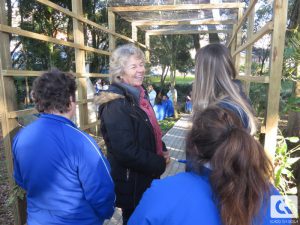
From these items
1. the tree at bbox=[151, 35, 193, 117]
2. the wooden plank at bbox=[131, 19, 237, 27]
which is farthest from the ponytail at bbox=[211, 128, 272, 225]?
the tree at bbox=[151, 35, 193, 117]

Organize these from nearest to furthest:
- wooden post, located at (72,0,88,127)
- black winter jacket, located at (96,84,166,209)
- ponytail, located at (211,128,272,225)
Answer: ponytail, located at (211,128,272,225) < black winter jacket, located at (96,84,166,209) < wooden post, located at (72,0,88,127)

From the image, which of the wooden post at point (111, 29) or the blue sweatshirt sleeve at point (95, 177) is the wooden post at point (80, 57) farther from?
the blue sweatshirt sleeve at point (95, 177)

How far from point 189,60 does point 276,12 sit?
17905 millimetres

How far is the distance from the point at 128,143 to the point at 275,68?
1.16 m

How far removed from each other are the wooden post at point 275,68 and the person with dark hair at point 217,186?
4.04 ft

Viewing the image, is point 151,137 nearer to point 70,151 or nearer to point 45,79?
point 70,151

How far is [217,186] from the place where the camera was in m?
0.97

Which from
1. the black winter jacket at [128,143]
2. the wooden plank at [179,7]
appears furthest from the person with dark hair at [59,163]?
the wooden plank at [179,7]

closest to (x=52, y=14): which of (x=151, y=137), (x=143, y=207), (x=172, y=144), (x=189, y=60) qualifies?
(x=172, y=144)

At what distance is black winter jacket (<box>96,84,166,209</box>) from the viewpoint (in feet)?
6.12

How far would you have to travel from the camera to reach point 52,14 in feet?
28.8

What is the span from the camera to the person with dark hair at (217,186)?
959mm

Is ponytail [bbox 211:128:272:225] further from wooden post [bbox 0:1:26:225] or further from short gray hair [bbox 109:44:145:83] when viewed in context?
wooden post [bbox 0:1:26:225]

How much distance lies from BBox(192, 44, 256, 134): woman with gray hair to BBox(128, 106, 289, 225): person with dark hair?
0.58m
